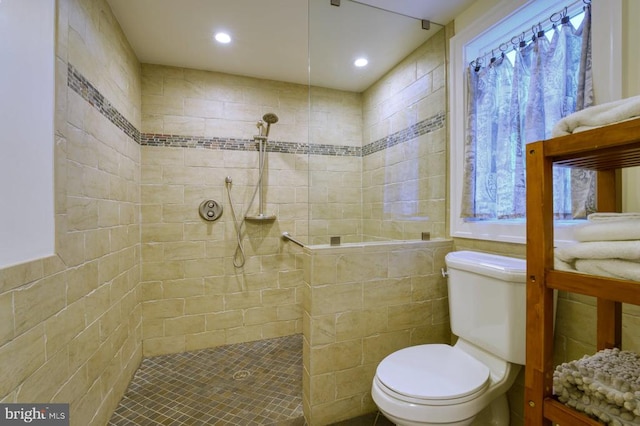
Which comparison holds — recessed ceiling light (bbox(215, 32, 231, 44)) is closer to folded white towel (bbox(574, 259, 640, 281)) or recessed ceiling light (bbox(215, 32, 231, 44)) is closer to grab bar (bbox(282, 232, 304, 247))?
grab bar (bbox(282, 232, 304, 247))

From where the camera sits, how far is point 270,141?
2.52m

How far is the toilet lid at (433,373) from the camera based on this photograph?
104 centimetres

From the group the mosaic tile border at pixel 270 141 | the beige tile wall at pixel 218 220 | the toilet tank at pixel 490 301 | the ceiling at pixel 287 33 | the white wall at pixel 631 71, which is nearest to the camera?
the white wall at pixel 631 71

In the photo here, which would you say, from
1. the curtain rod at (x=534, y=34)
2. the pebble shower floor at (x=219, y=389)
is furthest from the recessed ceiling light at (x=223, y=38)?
the pebble shower floor at (x=219, y=389)

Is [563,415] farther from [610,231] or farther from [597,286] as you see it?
[610,231]

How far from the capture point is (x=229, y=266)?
2.41 meters

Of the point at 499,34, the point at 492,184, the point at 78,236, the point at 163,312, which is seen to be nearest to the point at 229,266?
the point at 163,312

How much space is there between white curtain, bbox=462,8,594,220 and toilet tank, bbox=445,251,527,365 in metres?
0.34

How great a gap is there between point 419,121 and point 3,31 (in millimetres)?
2092

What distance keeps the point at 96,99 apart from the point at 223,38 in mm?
956

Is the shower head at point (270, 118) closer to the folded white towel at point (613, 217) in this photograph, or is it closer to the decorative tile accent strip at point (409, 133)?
the decorative tile accent strip at point (409, 133)

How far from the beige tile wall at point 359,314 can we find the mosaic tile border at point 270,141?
2.87 ft

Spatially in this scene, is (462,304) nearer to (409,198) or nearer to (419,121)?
(409,198)

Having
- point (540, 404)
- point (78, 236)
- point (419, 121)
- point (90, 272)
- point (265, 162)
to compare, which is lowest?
point (540, 404)
